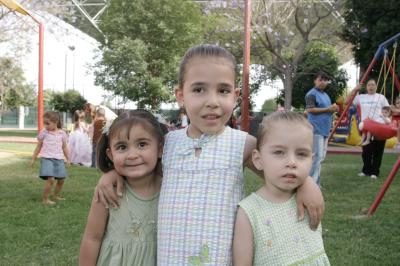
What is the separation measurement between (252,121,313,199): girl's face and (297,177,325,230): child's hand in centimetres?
4

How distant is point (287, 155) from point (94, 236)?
3.01 ft

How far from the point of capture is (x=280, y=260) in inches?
75.5

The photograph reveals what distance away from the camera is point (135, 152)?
214 centimetres

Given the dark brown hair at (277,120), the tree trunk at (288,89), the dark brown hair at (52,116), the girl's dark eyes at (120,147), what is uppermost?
the tree trunk at (288,89)

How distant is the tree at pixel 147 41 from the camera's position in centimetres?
2478

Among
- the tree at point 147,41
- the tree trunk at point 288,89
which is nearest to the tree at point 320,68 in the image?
the tree trunk at point 288,89

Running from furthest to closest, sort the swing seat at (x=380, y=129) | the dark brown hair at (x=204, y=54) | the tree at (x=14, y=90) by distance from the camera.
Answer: the tree at (x=14, y=90) < the swing seat at (x=380, y=129) < the dark brown hair at (x=204, y=54)

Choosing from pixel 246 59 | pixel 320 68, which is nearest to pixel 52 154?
pixel 246 59

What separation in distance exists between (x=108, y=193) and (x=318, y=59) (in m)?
29.2

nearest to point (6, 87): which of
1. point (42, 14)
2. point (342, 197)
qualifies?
point (42, 14)

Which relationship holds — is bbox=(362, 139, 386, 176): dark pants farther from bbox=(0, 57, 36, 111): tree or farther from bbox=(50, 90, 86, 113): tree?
bbox=(50, 90, 86, 113): tree

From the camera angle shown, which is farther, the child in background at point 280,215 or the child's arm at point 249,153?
the child's arm at point 249,153

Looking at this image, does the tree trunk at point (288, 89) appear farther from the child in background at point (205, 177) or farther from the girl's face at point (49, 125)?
the child in background at point (205, 177)

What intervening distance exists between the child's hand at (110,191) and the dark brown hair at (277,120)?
0.63 meters
